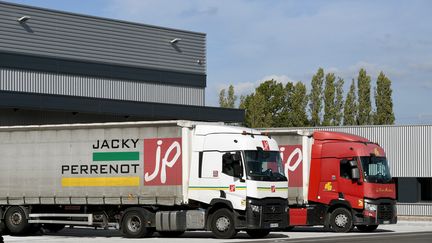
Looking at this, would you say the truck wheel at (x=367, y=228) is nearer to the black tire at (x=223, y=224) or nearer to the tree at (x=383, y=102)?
the black tire at (x=223, y=224)

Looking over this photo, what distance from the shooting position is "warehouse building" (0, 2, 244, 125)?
1710 inches

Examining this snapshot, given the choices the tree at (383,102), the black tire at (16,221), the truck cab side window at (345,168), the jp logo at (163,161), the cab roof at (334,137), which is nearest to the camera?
the jp logo at (163,161)

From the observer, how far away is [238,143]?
2886cm

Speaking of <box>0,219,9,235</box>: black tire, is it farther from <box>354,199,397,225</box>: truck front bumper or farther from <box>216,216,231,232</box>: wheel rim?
<box>354,199,397,225</box>: truck front bumper

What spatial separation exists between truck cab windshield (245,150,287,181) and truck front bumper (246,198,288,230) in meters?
0.68

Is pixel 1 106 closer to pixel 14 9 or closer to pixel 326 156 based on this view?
pixel 14 9

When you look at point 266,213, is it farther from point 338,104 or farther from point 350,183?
point 338,104

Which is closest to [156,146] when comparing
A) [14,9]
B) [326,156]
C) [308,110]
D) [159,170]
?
[159,170]

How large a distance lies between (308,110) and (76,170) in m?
60.1

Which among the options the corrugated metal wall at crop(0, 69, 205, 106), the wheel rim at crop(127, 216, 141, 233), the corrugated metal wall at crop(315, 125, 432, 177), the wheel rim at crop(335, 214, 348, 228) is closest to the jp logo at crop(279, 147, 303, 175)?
the wheel rim at crop(335, 214, 348, 228)

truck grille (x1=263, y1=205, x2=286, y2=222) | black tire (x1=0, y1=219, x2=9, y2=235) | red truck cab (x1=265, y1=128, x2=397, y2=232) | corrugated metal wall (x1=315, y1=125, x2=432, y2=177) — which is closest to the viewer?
truck grille (x1=263, y1=205, x2=286, y2=222)

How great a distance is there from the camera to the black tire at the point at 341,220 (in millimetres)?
33062

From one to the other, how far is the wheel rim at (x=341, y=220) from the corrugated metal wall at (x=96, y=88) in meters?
17.3

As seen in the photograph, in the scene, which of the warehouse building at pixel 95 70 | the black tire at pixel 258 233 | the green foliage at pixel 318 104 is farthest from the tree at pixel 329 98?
the black tire at pixel 258 233
